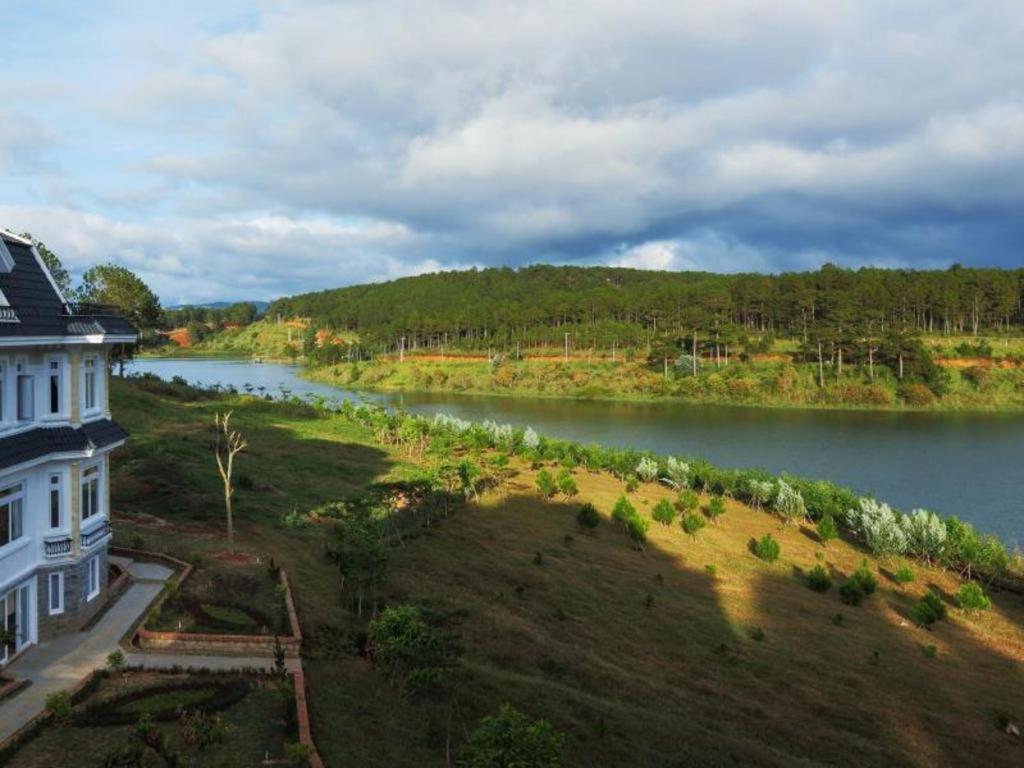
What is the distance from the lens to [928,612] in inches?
947

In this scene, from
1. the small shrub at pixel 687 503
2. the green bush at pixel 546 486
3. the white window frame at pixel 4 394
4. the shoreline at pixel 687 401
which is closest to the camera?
the white window frame at pixel 4 394

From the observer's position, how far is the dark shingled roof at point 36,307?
47.5ft

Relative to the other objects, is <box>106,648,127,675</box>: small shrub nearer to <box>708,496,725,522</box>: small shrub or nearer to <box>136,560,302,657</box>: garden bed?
<box>136,560,302,657</box>: garden bed

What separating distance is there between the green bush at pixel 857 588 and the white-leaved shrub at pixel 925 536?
16.6ft

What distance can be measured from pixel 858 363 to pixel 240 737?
297 feet

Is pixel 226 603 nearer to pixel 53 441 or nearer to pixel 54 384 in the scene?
pixel 53 441

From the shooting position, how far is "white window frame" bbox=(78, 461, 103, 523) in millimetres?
16344

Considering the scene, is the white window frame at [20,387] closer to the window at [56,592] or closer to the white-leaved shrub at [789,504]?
the window at [56,592]

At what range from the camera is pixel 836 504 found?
35.8 m

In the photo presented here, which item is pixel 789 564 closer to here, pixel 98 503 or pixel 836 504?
pixel 836 504

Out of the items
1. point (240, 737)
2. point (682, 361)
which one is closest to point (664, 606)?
point (240, 737)

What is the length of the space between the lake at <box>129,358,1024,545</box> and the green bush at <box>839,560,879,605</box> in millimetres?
11793

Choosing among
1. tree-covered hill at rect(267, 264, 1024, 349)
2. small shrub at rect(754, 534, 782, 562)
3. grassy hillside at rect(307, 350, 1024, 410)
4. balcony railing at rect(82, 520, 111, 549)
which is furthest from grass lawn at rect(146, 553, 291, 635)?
tree-covered hill at rect(267, 264, 1024, 349)

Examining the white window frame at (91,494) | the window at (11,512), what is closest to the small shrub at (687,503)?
the white window frame at (91,494)
